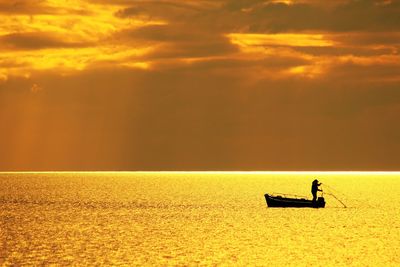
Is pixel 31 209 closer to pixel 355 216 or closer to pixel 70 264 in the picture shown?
pixel 355 216

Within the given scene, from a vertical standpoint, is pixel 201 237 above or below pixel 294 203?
below

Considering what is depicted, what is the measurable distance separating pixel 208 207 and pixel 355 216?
1004 inches

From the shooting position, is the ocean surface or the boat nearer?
the ocean surface

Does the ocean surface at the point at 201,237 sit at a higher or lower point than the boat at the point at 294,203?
lower

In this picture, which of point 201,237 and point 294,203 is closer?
point 201,237

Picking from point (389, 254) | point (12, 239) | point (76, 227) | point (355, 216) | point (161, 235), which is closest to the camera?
point (389, 254)

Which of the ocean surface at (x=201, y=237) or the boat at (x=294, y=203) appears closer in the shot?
the ocean surface at (x=201, y=237)

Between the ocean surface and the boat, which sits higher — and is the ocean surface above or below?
below

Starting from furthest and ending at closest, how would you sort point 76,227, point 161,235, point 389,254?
point 76,227 < point 161,235 < point 389,254

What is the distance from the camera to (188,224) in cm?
8344

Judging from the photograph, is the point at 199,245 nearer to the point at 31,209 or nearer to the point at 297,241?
the point at 297,241

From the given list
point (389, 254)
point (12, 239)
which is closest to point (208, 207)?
point (12, 239)

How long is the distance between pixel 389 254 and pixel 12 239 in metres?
30.5

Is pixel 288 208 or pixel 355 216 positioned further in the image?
pixel 288 208
